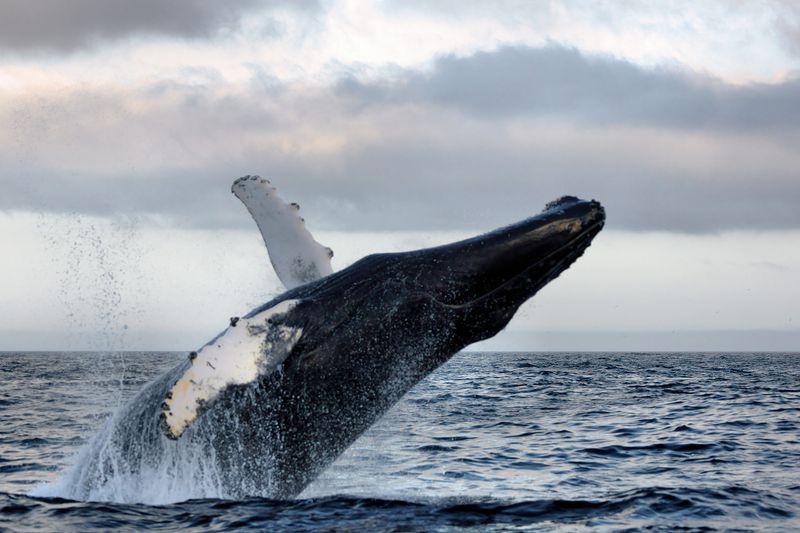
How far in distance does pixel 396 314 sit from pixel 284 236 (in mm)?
2257

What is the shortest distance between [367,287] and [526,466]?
565cm

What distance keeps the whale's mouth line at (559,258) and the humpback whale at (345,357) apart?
0.01 metres

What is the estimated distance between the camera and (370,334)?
368 inches

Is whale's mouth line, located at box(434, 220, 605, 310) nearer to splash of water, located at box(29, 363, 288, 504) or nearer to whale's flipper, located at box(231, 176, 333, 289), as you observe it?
whale's flipper, located at box(231, 176, 333, 289)

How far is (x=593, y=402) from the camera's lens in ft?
89.5

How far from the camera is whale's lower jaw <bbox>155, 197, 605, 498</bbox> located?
9.25 m

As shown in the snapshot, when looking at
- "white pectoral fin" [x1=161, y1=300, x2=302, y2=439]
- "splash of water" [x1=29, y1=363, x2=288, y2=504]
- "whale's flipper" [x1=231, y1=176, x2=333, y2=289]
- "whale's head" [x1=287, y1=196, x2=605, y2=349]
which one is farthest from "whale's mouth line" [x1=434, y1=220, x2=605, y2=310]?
"splash of water" [x1=29, y1=363, x2=288, y2=504]

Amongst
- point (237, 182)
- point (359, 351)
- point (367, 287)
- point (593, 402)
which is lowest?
point (593, 402)

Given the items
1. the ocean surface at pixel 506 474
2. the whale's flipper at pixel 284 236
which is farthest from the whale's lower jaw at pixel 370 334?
the whale's flipper at pixel 284 236

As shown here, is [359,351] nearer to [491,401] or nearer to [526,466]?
[526,466]

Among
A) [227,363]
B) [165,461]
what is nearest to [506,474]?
[165,461]

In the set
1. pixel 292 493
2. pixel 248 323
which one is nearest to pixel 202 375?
pixel 248 323

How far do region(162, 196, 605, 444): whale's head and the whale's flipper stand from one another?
3.68 feet

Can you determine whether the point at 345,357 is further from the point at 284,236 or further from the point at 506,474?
the point at 506,474
